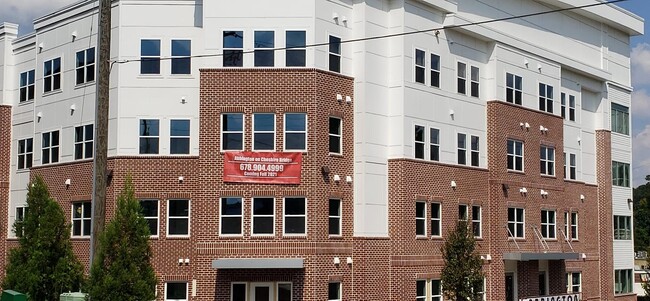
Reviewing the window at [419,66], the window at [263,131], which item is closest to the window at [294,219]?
the window at [263,131]

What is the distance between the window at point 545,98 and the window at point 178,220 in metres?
21.3

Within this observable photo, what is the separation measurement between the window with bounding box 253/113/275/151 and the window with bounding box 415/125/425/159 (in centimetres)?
732

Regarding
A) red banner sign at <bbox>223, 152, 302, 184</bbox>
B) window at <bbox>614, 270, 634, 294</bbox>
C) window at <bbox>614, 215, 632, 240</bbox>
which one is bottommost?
window at <bbox>614, 270, 634, 294</bbox>

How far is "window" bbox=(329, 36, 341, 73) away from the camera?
4028 cm

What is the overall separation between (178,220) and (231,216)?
116 inches

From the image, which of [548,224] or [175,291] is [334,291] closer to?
[175,291]

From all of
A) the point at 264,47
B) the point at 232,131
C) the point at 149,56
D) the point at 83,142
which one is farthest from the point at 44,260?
the point at 264,47

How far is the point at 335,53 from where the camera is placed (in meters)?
40.4

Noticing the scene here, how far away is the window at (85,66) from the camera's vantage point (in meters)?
42.8

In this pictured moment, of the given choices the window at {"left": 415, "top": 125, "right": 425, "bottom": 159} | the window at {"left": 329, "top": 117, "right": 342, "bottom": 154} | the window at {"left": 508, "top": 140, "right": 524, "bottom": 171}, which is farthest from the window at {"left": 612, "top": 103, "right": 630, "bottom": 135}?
the window at {"left": 329, "top": 117, "right": 342, "bottom": 154}

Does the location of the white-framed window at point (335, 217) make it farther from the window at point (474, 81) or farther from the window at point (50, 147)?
the window at point (50, 147)

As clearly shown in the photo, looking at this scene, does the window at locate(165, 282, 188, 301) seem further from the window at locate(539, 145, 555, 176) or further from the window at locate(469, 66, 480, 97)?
the window at locate(539, 145, 555, 176)

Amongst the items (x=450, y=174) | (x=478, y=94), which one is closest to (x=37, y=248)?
(x=450, y=174)

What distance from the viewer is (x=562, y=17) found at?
55.1 meters
